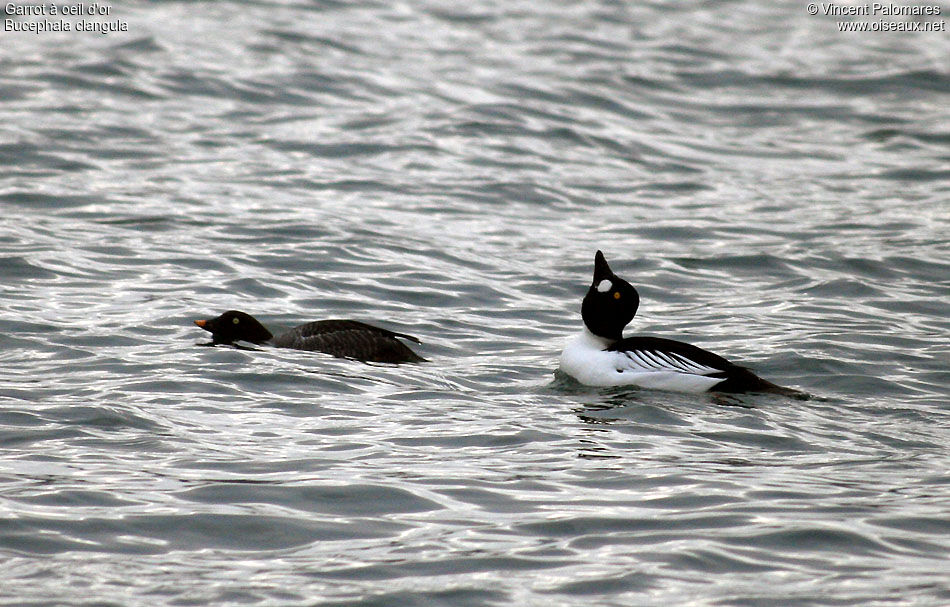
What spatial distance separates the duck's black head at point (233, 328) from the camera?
11180mm

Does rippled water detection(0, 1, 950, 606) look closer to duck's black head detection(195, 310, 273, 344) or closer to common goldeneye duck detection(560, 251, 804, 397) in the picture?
common goldeneye duck detection(560, 251, 804, 397)

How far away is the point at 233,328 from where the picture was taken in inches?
440

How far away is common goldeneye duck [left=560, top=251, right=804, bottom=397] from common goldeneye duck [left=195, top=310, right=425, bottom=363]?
128 cm

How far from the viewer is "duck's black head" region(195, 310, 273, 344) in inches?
440

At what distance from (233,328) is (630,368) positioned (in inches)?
122

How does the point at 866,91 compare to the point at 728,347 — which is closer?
the point at 728,347

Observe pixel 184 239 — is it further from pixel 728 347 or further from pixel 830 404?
pixel 830 404

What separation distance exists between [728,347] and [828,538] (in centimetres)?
463

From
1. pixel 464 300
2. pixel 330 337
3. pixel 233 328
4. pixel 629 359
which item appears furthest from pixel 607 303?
pixel 233 328

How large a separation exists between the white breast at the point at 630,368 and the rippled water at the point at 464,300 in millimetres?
118

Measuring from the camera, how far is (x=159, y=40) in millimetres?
22922

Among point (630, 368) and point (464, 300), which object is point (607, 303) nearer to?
point (630, 368)

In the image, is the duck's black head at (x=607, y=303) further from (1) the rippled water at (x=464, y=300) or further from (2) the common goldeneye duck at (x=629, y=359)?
(1) the rippled water at (x=464, y=300)

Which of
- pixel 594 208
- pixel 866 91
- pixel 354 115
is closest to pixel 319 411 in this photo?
pixel 594 208
